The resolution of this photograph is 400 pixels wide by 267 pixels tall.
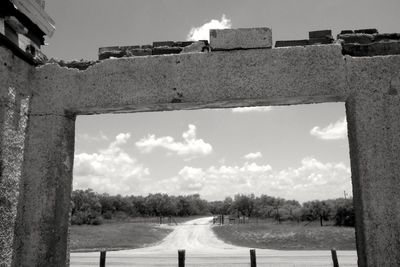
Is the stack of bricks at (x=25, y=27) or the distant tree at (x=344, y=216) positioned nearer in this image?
the stack of bricks at (x=25, y=27)

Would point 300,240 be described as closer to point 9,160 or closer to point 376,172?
point 376,172

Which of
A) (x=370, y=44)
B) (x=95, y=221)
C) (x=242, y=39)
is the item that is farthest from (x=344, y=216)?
(x=242, y=39)

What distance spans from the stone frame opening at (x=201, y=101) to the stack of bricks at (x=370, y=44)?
0.20 metres

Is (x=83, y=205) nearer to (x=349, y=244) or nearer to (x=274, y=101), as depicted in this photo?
(x=349, y=244)

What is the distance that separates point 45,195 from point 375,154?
3.51m

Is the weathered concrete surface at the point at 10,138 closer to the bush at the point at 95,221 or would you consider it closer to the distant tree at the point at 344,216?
the distant tree at the point at 344,216

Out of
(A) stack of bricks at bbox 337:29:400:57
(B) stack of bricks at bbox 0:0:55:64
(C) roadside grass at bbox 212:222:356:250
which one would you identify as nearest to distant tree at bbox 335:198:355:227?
(C) roadside grass at bbox 212:222:356:250

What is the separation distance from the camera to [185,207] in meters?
113

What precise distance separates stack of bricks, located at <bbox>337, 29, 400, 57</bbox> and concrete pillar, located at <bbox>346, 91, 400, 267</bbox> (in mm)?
464

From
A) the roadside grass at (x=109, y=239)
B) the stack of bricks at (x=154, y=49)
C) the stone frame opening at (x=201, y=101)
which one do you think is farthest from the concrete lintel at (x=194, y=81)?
the roadside grass at (x=109, y=239)

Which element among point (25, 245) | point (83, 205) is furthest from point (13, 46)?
point (83, 205)

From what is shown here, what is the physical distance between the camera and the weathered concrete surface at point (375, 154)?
3.64m

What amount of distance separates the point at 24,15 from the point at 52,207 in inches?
84.1

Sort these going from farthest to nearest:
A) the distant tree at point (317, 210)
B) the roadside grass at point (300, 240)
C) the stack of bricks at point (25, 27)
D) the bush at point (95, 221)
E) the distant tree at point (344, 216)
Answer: the bush at point (95, 221), the distant tree at point (317, 210), the distant tree at point (344, 216), the roadside grass at point (300, 240), the stack of bricks at point (25, 27)
